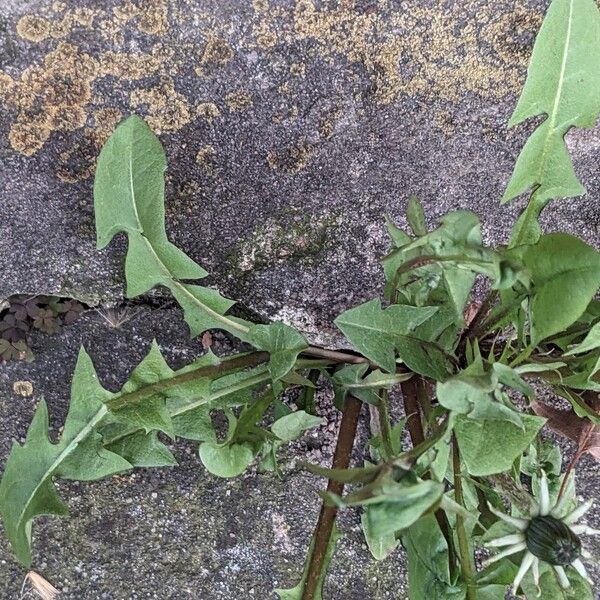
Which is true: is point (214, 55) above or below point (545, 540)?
above

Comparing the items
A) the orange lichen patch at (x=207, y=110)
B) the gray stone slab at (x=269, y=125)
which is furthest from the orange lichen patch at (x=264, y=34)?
the orange lichen patch at (x=207, y=110)

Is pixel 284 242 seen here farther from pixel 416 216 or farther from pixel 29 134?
pixel 29 134

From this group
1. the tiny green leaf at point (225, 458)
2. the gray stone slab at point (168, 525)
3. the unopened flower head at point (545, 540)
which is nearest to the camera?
the unopened flower head at point (545, 540)

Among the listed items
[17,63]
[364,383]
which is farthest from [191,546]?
[17,63]

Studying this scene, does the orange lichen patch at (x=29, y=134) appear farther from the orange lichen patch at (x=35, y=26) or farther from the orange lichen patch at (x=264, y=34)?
the orange lichen patch at (x=264, y=34)

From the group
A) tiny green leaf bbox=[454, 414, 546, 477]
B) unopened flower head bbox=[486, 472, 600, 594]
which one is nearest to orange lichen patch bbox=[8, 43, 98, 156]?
tiny green leaf bbox=[454, 414, 546, 477]

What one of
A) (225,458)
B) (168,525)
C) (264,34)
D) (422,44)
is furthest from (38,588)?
(422,44)
